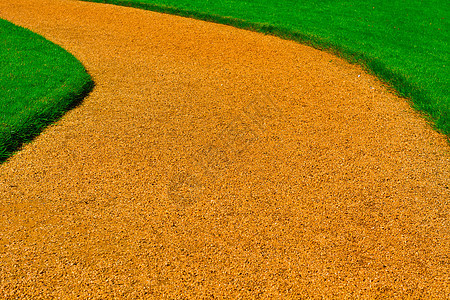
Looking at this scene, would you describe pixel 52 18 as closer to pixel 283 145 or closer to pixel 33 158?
pixel 33 158

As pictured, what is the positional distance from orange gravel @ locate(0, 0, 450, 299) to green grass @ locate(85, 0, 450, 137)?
48cm

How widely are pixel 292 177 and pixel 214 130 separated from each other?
61.6 inches

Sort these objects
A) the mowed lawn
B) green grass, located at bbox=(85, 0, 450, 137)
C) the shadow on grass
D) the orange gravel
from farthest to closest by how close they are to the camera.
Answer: green grass, located at bbox=(85, 0, 450, 137) → the mowed lawn → the shadow on grass → the orange gravel

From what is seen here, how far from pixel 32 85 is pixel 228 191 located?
14.6 feet

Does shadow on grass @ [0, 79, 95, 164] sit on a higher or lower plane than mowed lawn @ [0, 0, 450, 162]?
lower

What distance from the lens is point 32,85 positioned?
6.55 metres

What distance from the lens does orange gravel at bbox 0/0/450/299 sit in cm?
379

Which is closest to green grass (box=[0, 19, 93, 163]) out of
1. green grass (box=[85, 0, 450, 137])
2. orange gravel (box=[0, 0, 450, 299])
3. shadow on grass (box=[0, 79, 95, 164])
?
shadow on grass (box=[0, 79, 95, 164])

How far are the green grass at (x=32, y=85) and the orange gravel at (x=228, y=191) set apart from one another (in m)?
0.28

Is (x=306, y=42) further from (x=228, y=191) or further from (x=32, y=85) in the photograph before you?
(x=32, y=85)

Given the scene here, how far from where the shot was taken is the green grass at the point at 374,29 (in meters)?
6.82

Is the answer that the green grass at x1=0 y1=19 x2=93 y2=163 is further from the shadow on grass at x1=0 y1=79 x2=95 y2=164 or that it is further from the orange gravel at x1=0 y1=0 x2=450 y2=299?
the orange gravel at x1=0 y1=0 x2=450 y2=299

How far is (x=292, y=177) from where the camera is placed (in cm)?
500

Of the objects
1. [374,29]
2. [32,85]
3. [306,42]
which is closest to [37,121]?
[32,85]
